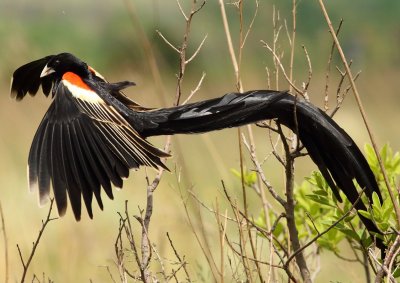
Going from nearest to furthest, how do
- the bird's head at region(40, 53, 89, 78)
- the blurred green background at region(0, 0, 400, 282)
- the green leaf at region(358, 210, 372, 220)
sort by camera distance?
1. the green leaf at region(358, 210, 372, 220)
2. the bird's head at region(40, 53, 89, 78)
3. the blurred green background at region(0, 0, 400, 282)

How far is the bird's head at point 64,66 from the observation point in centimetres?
267

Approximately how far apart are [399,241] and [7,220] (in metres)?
3.92

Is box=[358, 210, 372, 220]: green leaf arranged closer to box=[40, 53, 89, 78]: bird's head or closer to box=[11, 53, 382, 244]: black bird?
box=[11, 53, 382, 244]: black bird

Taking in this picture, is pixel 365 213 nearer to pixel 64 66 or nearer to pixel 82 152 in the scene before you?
pixel 82 152

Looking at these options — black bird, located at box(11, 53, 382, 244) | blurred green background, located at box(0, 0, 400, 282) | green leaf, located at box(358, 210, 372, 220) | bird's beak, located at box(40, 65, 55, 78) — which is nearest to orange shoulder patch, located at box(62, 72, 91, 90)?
black bird, located at box(11, 53, 382, 244)

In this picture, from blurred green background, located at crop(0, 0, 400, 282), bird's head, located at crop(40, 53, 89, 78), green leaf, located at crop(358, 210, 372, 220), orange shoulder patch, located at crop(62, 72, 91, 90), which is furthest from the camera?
blurred green background, located at crop(0, 0, 400, 282)

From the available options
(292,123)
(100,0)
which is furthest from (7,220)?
(100,0)

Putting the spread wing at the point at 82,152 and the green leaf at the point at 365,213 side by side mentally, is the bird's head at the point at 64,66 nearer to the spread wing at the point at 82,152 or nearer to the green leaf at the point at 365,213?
the spread wing at the point at 82,152

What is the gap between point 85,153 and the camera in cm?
226

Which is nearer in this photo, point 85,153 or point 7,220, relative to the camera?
point 85,153

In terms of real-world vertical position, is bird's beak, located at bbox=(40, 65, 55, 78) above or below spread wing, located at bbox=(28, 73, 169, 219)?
above

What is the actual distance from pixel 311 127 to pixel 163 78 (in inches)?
153

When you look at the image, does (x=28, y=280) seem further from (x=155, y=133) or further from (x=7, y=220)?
(x=155, y=133)

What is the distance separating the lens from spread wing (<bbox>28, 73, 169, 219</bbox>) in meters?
2.17
